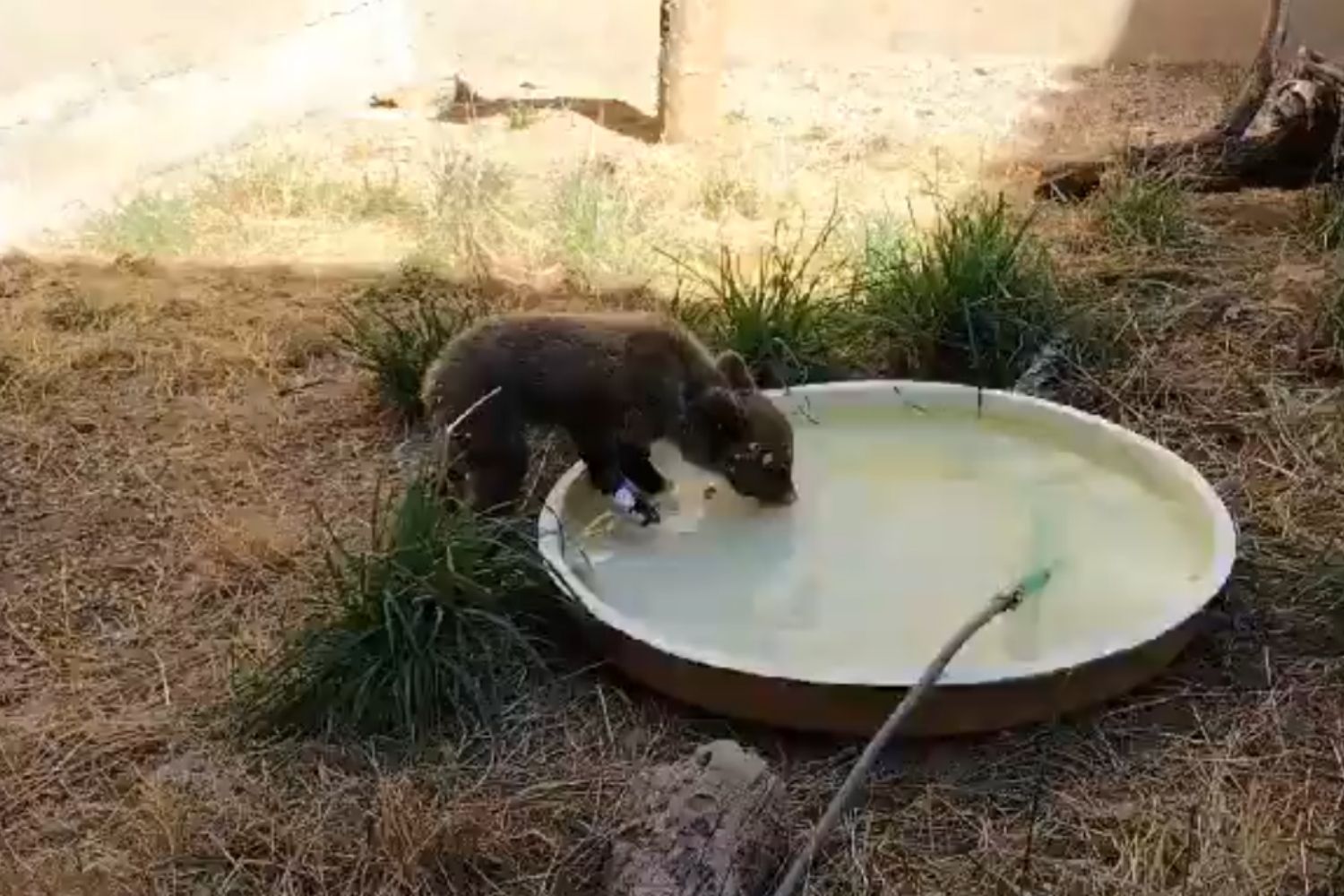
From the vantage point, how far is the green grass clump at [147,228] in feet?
22.6

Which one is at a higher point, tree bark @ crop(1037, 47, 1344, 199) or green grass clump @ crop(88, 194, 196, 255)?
tree bark @ crop(1037, 47, 1344, 199)

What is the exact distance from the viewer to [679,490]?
4.62 meters

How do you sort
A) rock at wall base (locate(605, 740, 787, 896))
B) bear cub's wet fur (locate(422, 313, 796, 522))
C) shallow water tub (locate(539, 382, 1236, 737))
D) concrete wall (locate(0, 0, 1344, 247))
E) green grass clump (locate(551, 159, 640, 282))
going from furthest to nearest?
1. concrete wall (locate(0, 0, 1344, 247))
2. green grass clump (locate(551, 159, 640, 282))
3. bear cub's wet fur (locate(422, 313, 796, 522))
4. shallow water tub (locate(539, 382, 1236, 737))
5. rock at wall base (locate(605, 740, 787, 896))

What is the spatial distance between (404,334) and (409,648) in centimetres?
186

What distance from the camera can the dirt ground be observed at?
10.6 ft

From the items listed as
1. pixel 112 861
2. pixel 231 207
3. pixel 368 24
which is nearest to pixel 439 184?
pixel 231 207

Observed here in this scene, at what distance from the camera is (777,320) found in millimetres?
5238

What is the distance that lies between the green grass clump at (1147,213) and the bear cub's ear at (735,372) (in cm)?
228

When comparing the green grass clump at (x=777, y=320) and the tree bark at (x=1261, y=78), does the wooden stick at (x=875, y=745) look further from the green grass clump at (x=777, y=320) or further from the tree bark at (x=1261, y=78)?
the tree bark at (x=1261, y=78)

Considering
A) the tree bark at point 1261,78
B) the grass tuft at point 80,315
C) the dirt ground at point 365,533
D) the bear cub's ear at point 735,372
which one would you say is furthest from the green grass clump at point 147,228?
the tree bark at point 1261,78

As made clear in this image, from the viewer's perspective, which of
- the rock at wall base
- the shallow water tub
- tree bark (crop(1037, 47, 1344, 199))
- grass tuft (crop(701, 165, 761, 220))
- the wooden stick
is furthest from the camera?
grass tuft (crop(701, 165, 761, 220))

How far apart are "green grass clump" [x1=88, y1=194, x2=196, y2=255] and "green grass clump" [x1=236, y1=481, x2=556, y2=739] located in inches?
134

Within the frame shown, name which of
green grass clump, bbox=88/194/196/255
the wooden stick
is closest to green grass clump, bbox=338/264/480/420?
green grass clump, bbox=88/194/196/255

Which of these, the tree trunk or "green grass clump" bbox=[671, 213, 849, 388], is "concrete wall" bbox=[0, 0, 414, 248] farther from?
"green grass clump" bbox=[671, 213, 849, 388]
